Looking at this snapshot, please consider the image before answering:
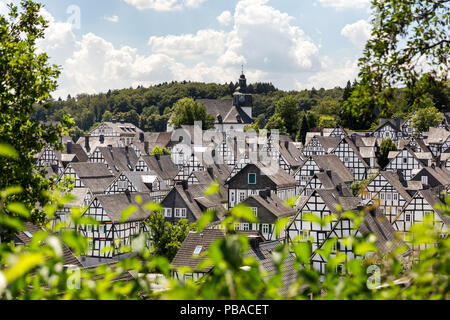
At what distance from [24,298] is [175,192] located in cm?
4462

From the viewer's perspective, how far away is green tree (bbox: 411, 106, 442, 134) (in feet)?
327

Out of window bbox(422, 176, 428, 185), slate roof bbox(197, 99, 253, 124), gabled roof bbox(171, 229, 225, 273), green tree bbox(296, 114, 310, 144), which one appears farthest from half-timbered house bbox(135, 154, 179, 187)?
slate roof bbox(197, 99, 253, 124)

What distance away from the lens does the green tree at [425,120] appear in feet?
327

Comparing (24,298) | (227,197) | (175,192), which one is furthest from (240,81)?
(24,298)

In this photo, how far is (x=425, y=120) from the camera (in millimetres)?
99750

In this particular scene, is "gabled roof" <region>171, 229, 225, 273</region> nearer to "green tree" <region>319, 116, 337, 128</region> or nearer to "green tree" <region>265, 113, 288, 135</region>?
"green tree" <region>265, 113, 288, 135</region>

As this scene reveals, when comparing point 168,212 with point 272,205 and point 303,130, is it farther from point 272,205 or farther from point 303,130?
point 303,130

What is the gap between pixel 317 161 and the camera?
67.2 meters

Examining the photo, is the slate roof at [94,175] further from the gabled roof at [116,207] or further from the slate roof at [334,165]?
the slate roof at [334,165]

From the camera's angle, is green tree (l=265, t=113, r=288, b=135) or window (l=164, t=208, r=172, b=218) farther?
green tree (l=265, t=113, r=288, b=135)

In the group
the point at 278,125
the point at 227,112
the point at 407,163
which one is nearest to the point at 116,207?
the point at 407,163

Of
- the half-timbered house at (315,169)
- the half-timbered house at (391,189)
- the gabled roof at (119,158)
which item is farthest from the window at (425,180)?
the gabled roof at (119,158)

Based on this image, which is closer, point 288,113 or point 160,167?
point 160,167
